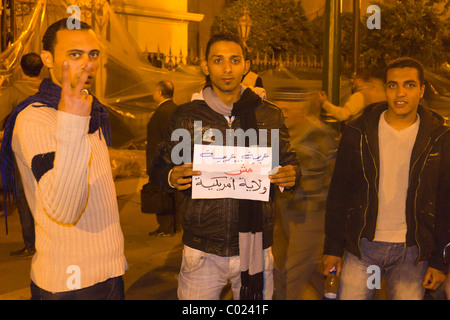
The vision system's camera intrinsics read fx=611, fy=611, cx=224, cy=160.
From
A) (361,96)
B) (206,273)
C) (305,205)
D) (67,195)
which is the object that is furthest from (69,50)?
(361,96)

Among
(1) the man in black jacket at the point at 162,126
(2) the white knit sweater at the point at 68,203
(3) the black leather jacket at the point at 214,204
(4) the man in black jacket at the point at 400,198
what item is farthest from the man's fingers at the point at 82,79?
(1) the man in black jacket at the point at 162,126

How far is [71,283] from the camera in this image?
2.73m

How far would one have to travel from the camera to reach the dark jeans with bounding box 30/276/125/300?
2.76 meters

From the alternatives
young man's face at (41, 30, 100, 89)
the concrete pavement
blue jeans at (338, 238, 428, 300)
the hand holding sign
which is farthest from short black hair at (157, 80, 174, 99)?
young man's face at (41, 30, 100, 89)

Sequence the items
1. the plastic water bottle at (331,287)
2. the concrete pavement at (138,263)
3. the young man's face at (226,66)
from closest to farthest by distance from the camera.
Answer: the young man's face at (226,66) → the plastic water bottle at (331,287) → the concrete pavement at (138,263)

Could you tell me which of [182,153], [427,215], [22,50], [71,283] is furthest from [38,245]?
[22,50]

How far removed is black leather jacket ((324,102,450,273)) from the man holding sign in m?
0.45

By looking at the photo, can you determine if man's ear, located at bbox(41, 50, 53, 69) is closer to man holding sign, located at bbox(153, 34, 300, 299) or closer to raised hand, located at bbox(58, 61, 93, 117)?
raised hand, located at bbox(58, 61, 93, 117)

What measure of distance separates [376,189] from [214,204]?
100 centimetres

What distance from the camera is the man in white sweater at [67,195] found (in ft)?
7.93

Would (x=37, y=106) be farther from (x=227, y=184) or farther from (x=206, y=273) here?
(x=206, y=273)

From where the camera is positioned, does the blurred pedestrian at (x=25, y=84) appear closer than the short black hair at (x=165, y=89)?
Yes

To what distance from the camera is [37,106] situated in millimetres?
2678

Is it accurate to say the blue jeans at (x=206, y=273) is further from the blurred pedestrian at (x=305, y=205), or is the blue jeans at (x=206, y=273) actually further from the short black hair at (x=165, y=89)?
the short black hair at (x=165, y=89)
